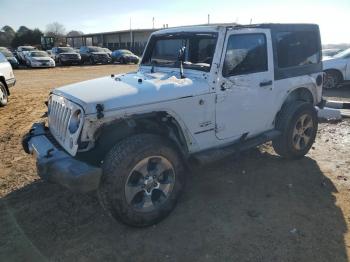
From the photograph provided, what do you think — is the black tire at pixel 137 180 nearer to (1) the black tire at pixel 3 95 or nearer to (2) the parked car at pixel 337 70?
(1) the black tire at pixel 3 95

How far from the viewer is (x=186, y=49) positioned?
4.70m

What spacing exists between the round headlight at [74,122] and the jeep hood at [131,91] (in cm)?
13

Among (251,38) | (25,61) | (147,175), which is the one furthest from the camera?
(25,61)

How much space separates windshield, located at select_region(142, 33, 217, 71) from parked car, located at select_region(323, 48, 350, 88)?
346 inches

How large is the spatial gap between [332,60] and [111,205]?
35.7 feet

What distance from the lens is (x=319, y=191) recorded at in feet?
15.1

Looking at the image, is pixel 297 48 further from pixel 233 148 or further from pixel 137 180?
pixel 137 180

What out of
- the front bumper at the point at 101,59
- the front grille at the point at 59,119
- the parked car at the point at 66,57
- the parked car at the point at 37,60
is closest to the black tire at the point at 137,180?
the front grille at the point at 59,119

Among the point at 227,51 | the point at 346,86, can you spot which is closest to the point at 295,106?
the point at 227,51

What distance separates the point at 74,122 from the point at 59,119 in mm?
460

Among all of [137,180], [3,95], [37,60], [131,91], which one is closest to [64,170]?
[137,180]

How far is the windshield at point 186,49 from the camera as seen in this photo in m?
4.41

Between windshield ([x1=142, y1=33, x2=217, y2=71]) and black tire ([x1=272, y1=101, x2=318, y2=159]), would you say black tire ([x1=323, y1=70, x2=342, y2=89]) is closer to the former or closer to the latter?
black tire ([x1=272, y1=101, x2=318, y2=159])

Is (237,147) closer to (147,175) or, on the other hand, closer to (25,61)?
(147,175)
